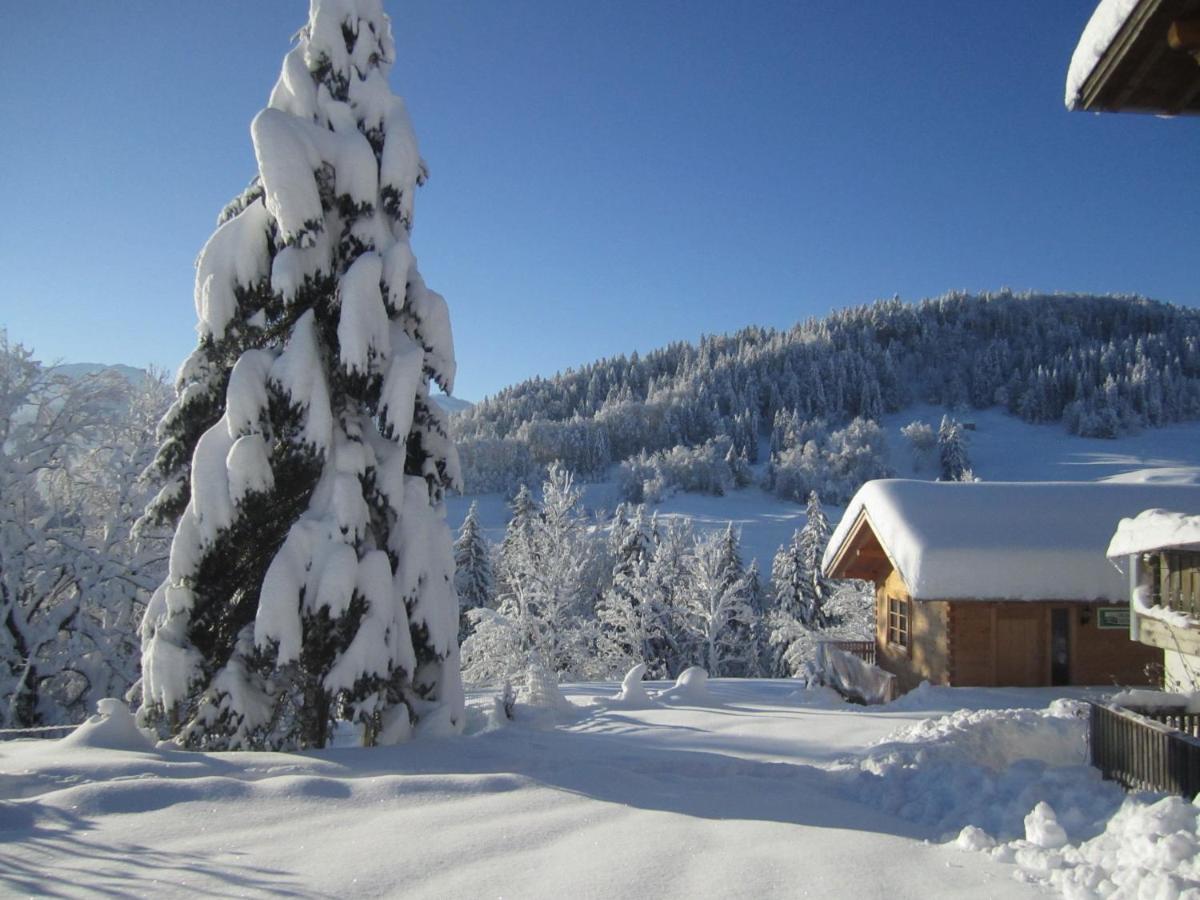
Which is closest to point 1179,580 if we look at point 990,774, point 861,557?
point 990,774

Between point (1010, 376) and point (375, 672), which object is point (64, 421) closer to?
point (375, 672)

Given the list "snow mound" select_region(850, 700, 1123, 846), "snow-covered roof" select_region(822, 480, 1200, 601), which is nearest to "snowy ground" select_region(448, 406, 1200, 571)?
"snow-covered roof" select_region(822, 480, 1200, 601)

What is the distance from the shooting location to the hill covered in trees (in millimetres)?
115812

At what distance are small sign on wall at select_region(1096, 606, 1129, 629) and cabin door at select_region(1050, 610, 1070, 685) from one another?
605mm

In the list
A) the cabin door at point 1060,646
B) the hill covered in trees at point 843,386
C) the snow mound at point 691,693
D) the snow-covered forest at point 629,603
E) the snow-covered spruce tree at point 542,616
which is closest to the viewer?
the snow mound at point 691,693

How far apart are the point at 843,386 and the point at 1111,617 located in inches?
5267

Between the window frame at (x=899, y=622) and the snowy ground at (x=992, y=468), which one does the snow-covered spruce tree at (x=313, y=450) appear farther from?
the snowy ground at (x=992, y=468)

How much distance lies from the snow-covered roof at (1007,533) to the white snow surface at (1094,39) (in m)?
11.5

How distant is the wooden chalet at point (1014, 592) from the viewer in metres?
14.7

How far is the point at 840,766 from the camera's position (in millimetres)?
8133

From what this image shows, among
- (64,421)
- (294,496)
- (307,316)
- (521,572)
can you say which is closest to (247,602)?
(294,496)

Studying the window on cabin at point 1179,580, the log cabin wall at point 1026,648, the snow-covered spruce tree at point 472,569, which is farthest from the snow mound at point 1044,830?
the snow-covered spruce tree at point 472,569

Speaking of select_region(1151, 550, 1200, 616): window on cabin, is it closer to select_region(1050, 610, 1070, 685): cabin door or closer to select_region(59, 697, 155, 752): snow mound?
select_region(1050, 610, 1070, 685): cabin door

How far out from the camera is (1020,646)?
15.2 meters
